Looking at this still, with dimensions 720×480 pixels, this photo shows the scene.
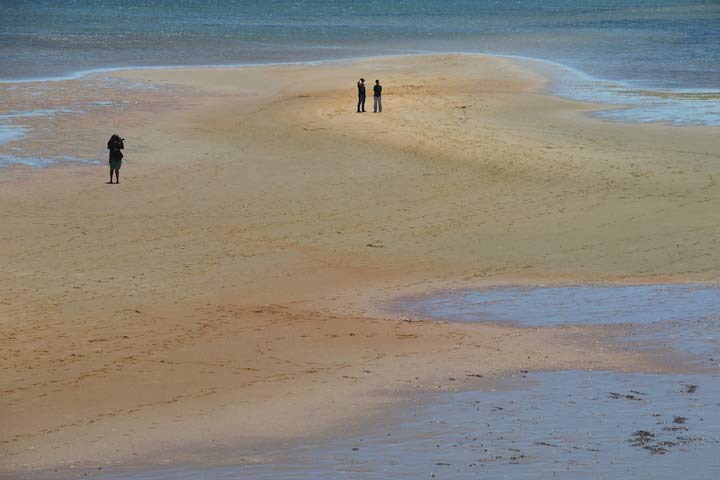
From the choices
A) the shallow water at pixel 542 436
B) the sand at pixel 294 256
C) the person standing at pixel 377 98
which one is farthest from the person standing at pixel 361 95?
the shallow water at pixel 542 436

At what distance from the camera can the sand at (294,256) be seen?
40.8 ft

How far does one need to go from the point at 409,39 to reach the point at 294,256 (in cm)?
6665

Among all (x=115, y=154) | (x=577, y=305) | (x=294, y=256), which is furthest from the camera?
(x=115, y=154)

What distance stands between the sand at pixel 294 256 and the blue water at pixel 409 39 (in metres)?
9.38

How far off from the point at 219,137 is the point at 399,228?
13135 mm

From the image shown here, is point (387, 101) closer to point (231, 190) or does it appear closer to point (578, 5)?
point (231, 190)

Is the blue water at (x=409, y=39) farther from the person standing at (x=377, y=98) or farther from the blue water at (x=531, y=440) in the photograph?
the blue water at (x=531, y=440)

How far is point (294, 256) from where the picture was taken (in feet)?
66.5

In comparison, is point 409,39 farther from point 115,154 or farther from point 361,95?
point 115,154

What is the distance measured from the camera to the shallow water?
10351 millimetres

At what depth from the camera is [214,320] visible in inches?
629

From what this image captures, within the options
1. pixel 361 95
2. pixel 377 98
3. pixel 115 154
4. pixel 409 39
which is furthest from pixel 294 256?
pixel 409 39

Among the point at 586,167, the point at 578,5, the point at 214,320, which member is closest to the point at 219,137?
the point at 586,167

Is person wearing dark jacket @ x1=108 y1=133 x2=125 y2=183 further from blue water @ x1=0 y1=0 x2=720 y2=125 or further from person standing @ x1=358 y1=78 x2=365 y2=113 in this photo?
blue water @ x1=0 y1=0 x2=720 y2=125
